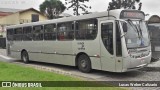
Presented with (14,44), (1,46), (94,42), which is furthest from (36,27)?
(1,46)

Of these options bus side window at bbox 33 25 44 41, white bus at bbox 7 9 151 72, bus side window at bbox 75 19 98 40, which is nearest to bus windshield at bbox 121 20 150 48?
white bus at bbox 7 9 151 72

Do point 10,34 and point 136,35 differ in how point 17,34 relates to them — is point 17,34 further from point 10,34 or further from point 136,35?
point 136,35

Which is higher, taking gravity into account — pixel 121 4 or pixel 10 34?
pixel 121 4

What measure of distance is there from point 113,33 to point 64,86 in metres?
3.88

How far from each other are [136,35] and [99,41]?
1605 mm

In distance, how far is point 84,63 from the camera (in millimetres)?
14297

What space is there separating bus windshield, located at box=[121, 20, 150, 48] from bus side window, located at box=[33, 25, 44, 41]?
6.56 m

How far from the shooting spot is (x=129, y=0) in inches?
2830

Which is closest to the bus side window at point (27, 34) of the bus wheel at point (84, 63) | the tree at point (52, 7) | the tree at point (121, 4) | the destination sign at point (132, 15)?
the bus wheel at point (84, 63)

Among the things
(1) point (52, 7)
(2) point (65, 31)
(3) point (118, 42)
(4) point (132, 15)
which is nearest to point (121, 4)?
(1) point (52, 7)

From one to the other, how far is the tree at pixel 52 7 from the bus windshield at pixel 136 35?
60880mm

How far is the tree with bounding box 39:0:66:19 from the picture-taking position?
7419 cm

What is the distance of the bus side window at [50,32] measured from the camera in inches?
649

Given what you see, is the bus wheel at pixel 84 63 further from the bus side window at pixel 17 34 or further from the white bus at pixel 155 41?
the bus side window at pixel 17 34
